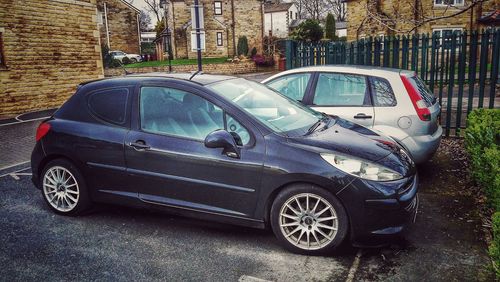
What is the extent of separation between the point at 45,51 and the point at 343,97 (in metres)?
14.8

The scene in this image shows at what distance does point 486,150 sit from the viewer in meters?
4.99

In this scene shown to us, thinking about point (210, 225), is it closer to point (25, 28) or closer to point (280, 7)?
point (25, 28)

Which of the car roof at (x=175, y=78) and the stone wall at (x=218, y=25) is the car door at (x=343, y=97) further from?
the stone wall at (x=218, y=25)

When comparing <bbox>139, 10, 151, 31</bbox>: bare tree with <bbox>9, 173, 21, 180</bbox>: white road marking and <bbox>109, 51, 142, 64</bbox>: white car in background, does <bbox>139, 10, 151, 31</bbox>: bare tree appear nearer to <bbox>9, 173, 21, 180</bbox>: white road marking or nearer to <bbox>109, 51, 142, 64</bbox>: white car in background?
<bbox>109, 51, 142, 64</bbox>: white car in background

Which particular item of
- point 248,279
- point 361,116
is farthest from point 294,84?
point 248,279

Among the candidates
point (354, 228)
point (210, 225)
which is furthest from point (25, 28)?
point (354, 228)

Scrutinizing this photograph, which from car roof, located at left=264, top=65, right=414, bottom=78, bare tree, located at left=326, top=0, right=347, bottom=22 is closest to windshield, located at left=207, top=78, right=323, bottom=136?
car roof, located at left=264, top=65, right=414, bottom=78

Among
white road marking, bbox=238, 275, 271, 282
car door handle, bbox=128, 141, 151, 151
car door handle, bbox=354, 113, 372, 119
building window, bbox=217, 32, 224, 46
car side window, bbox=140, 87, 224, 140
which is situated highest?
building window, bbox=217, 32, 224, 46

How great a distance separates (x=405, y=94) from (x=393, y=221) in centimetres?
259

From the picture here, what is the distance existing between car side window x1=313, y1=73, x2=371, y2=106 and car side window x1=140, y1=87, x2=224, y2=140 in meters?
2.45

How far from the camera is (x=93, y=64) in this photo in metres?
19.5

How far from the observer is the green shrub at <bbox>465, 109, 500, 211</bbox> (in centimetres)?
442

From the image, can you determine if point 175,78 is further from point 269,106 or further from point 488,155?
point 488,155

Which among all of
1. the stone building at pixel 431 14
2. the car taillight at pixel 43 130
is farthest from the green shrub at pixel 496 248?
the stone building at pixel 431 14
